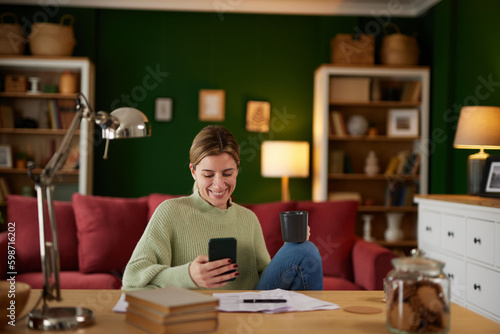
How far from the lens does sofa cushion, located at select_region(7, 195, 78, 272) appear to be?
3.27 m

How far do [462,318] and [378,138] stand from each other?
370 centimetres

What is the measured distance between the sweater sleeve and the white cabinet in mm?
1629

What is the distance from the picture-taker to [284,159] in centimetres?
479

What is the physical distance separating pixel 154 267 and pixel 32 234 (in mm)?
1804

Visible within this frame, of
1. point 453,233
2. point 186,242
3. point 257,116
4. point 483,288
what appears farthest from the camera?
point 257,116

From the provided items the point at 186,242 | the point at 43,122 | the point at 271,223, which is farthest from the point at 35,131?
the point at 186,242

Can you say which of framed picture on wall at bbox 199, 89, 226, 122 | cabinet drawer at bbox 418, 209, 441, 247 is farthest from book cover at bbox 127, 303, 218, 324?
framed picture on wall at bbox 199, 89, 226, 122

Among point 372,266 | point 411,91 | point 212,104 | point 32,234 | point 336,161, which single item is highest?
point 411,91

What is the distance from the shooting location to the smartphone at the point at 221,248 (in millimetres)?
1559

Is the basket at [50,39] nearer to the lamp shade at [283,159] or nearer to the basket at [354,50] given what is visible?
the lamp shade at [283,159]

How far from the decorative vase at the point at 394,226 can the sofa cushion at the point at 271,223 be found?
186cm

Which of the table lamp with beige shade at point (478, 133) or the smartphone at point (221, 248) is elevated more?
the table lamp with beige shade at point (478, 133)

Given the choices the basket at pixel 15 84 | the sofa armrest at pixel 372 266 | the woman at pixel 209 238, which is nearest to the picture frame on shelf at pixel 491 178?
the sofa armrest at pixel 372 266

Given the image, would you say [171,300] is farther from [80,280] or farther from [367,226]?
[367,226]
